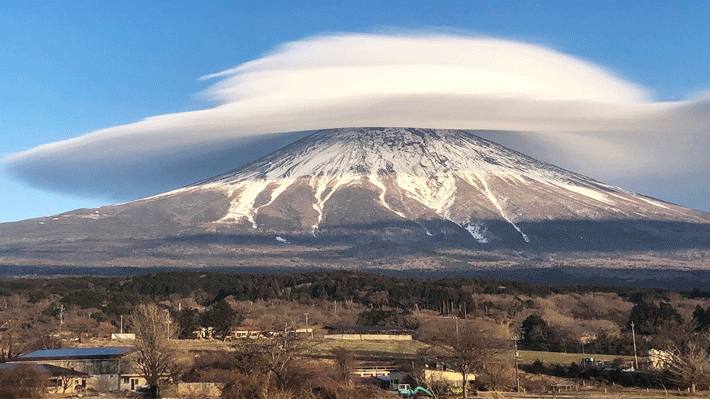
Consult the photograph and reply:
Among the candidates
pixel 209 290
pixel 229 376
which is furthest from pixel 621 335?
pixel 209 290

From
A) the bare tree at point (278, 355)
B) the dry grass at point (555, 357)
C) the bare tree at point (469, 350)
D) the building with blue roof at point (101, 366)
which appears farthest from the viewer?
the dry grass at point (555, 357)

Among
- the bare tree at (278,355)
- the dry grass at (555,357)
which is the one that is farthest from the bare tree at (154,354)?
the dry grass at (555,357)

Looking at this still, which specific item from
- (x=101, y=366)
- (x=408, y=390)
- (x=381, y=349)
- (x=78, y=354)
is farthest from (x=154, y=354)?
(x=381, y=349)

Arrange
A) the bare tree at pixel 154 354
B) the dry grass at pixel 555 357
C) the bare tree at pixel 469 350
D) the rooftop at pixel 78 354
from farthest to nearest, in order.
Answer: the dry grass at pixel 555 357
the rooftop at pixel 78 354
the bare tree at pixel 469 350
the bare tree at pixel 154 354

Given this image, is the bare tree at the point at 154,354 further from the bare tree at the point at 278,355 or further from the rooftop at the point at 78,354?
the bare tree at the point at 278,355

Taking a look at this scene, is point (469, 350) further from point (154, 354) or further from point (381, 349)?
point (381, 349)

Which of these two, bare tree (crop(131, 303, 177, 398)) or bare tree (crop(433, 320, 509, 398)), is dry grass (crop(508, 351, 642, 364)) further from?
bare tree (crop(131, 303, 177, 398))

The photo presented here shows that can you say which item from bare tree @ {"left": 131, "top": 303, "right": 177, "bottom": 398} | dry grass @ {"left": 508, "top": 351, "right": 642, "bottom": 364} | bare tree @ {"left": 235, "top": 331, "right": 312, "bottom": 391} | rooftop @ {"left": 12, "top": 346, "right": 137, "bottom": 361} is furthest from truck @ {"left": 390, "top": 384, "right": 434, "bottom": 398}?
rooftop @ {"left": 12, "top": 346, "right": 137, "bottom": 361}

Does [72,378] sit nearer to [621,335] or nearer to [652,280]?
[621,335]
